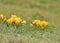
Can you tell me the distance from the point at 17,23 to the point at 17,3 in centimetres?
973

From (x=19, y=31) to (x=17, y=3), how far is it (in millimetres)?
10431

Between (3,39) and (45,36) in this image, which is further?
(45,36)

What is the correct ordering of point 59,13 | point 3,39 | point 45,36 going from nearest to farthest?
point 3,39 < point 45,36 < point 59,13

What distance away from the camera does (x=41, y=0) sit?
1917 cm

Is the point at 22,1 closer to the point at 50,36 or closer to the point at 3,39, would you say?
the point at 50,36

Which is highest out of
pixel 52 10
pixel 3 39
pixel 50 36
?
pixel 3 39

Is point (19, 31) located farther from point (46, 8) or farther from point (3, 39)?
point (46, 8)

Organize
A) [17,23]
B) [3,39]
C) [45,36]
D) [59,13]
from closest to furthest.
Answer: [3,39] → [45,36] → [17,23] → [59,13]

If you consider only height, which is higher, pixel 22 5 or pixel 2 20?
pixel 2 20

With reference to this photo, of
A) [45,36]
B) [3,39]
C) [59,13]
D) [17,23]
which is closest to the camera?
[3,39]

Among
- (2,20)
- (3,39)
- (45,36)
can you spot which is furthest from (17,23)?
(3,39)

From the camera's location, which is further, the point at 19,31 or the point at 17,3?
the point at 17,3

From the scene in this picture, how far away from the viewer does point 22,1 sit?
18062 millimetres

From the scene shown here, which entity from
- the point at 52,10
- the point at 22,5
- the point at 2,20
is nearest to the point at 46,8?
the point at 52,10
